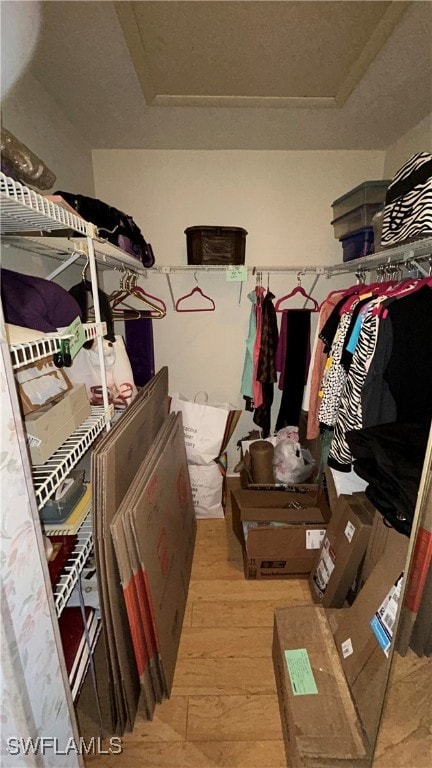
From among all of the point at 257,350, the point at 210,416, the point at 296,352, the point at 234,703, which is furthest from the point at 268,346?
the point at 234,703

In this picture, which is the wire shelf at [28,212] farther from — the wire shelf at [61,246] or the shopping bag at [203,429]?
the shopping bag at [203,429]

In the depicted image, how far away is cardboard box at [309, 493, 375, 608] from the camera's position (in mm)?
1511

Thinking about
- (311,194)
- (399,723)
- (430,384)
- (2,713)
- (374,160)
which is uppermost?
(374,160)

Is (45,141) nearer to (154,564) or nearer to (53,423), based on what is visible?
(53,423)

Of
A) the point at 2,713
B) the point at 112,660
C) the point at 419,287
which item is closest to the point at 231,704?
the point at 112,660

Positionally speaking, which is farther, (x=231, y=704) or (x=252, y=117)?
(x=252, y=117)

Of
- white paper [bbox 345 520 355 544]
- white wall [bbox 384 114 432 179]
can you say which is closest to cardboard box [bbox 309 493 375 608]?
white paper [bbox 345 520 355 544]

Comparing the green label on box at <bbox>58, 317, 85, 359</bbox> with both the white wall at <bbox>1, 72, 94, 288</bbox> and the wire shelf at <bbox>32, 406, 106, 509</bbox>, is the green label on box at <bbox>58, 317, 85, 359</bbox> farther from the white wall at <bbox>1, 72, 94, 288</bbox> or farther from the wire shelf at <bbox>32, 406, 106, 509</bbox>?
the white wall at <bbox>1, 72, 94, 288</bbox>

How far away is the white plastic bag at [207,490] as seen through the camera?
229 centimetres

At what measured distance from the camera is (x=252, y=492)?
2.14 metres

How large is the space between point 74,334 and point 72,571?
758mm

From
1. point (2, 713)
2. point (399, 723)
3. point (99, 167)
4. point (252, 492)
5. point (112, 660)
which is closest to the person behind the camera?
point (2, 713)

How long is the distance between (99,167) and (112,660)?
2776mm

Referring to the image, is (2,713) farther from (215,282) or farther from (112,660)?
(215,282)
